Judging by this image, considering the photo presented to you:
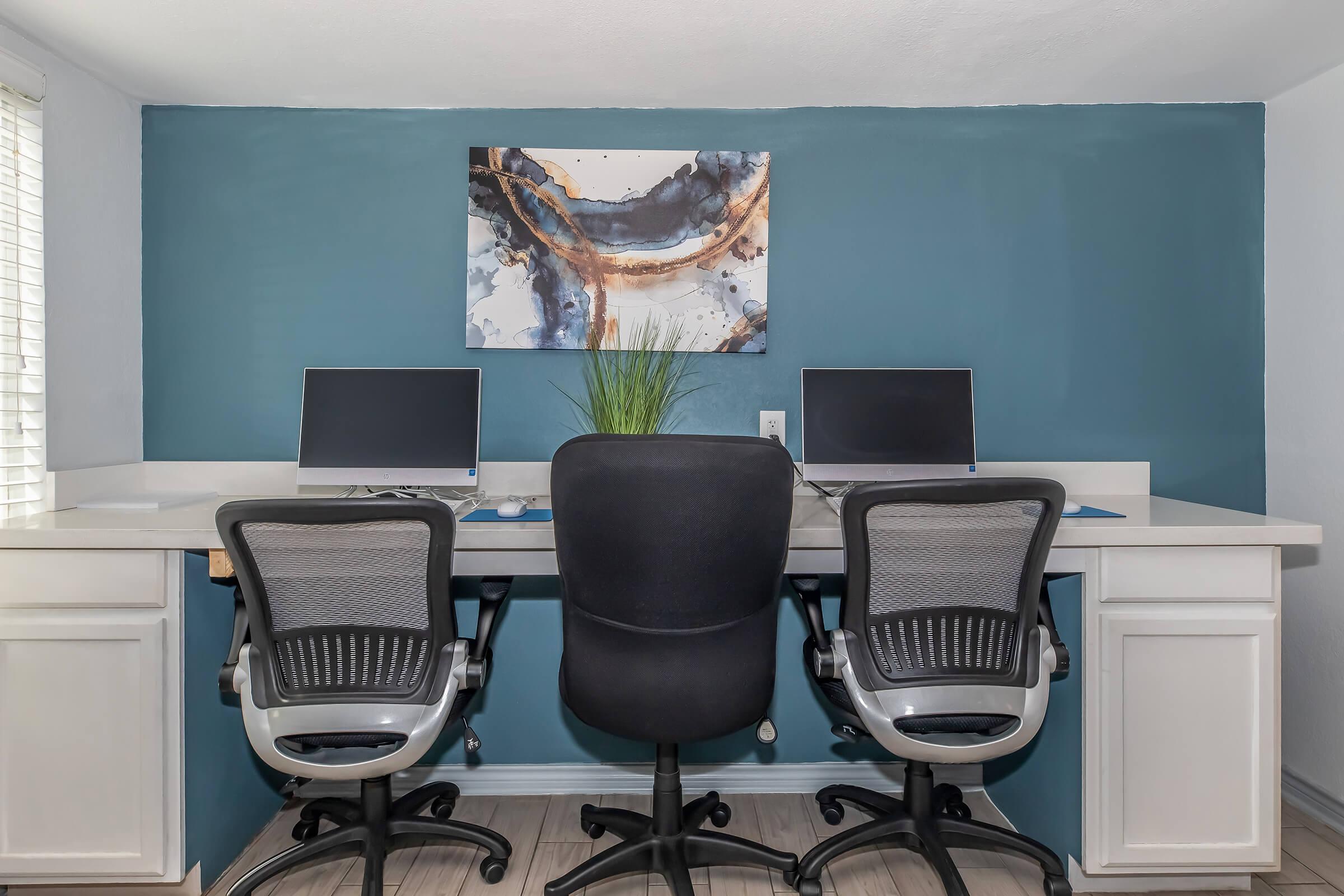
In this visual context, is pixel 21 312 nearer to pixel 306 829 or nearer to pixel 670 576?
pixel 306 829

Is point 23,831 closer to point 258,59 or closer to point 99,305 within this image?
point 99,305

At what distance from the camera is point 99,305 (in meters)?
2.35

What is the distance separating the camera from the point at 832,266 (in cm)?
254

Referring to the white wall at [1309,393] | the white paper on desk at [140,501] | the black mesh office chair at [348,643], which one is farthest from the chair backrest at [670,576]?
the white wall at [1309,393]

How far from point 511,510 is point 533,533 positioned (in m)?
0.20

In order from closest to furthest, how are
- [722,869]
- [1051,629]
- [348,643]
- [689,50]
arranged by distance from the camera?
[348,643] < [1051,629] < [722,869] < [689,50]

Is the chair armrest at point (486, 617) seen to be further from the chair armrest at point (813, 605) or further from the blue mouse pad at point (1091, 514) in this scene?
the chair armrest at point (813, 605)

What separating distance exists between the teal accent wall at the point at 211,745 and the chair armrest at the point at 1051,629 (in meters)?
2.05

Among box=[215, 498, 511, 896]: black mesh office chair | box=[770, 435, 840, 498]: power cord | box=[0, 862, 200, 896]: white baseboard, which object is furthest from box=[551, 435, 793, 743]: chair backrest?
box=[0, 862, 200, 896]: white baseboard

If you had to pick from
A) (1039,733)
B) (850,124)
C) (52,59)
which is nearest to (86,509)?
(52,59)

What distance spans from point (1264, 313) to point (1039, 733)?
1.65 meters

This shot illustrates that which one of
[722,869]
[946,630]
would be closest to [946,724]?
[946,630]

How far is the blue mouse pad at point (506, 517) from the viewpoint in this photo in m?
1.98

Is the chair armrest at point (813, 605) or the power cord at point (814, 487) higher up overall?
the power cord at point (814, 487)
